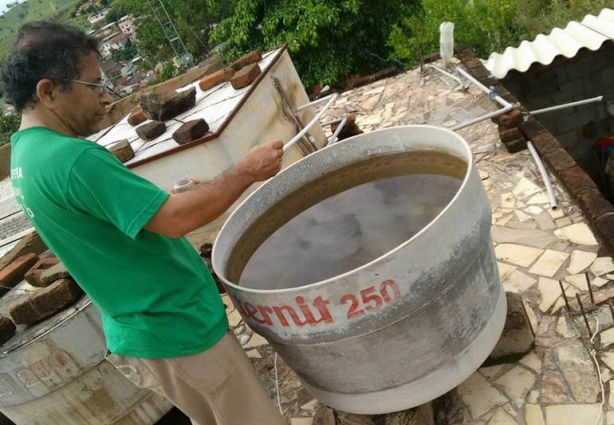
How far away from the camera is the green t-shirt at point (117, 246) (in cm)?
178

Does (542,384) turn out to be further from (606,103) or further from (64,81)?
(606,103)

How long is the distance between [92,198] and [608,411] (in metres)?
2.90

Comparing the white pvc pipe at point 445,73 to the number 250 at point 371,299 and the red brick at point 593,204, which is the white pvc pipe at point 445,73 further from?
the number 250 at point 371,299

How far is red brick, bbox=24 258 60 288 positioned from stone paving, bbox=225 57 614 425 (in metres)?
1.78

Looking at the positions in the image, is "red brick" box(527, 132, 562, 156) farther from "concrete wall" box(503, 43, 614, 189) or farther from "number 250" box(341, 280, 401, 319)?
"number 250" box(341, 280, 401, 319)

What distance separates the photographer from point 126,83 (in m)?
44.5

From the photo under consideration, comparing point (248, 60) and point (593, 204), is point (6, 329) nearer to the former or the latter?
point (248, 60)

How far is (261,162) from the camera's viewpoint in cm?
220

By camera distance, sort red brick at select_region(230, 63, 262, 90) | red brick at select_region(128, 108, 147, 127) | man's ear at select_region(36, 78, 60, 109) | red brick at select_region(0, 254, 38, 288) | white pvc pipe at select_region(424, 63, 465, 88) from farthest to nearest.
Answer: white pvc pipe at select_region(424, 63, 465, 88) → red brick at select_region(128, 108, 147, 127) → red brick at select_region(230, 63, 262, 90) → red brick at select_region(0, 254, 38, 288) → man's ear at select_region(36, 78, 60, 109)

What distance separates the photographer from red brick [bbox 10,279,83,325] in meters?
3.00

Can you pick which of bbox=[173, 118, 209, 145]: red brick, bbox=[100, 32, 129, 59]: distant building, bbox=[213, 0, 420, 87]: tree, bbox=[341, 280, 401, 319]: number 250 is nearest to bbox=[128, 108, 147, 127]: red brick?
bbox=[173, 118, 209, 145]: red brick

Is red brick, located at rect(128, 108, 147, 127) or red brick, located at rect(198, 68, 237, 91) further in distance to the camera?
red brick, located at rect(198, 68, 237, 91)

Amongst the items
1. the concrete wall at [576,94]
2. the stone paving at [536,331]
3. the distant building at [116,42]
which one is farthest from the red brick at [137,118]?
the distant building at [116,42]

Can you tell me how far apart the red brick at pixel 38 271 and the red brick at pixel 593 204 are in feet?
13.6
